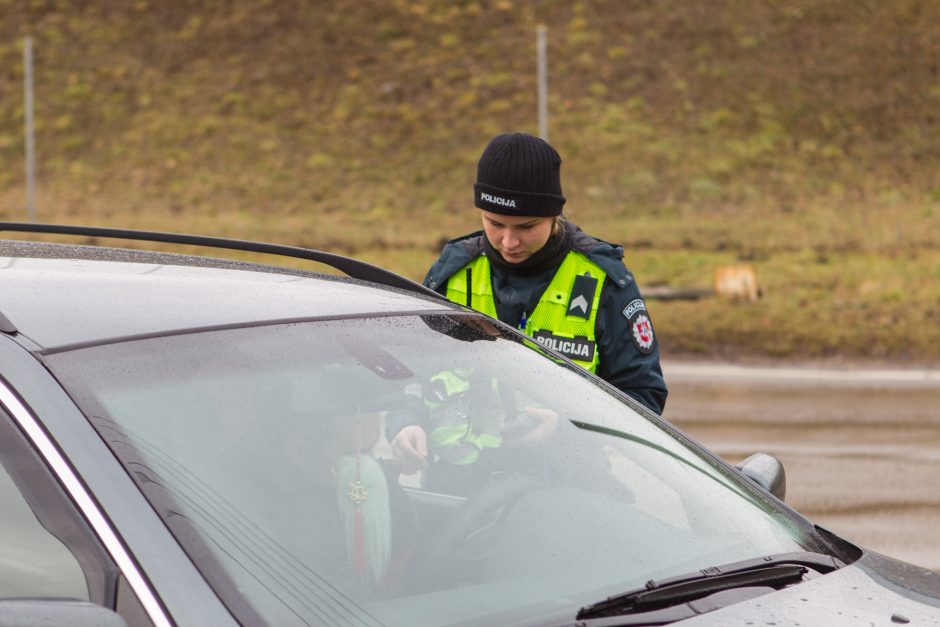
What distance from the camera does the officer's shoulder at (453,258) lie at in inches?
149

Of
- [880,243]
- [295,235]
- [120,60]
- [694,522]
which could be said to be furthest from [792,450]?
[120,60]

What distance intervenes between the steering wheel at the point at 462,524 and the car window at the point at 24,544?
1.69ft

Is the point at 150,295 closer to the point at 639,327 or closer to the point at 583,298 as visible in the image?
the point at 583,298

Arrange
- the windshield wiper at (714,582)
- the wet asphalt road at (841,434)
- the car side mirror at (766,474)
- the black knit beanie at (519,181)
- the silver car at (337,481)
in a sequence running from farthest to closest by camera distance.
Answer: the wet asphalt road at (841,434) < the black knit beanie at (519,181) < the car side mirror at (766,474) < the windshield wiper at (714,582) < the silver car at (337,481)

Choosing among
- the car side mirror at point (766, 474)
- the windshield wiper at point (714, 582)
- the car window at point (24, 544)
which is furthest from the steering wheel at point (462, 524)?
the car side mirror at point (766, 474)

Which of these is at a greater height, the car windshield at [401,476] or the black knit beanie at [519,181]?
the black knit beanie at [519,181]

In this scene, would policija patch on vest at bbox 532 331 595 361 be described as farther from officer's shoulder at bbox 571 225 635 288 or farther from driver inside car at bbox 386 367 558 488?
driver inside car at bbox 386 367 558 488

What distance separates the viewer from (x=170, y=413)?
1.96 metres

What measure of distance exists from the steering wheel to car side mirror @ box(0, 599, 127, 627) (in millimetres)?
504

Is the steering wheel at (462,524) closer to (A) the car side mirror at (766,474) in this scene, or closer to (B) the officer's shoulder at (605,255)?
(A) the car side mirror at (766,474)

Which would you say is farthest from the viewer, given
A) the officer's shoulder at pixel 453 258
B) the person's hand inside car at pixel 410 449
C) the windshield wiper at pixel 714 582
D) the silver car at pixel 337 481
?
the officer's shoulder at pixel 453 258

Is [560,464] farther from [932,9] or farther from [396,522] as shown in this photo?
[932,9]

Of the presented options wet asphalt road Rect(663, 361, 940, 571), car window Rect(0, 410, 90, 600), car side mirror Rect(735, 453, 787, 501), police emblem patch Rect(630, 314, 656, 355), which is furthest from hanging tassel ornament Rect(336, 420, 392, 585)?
wet asphalt road Rect(663, 361, 940, 571)

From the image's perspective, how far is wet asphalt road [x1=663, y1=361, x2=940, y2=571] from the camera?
7.09 meters
